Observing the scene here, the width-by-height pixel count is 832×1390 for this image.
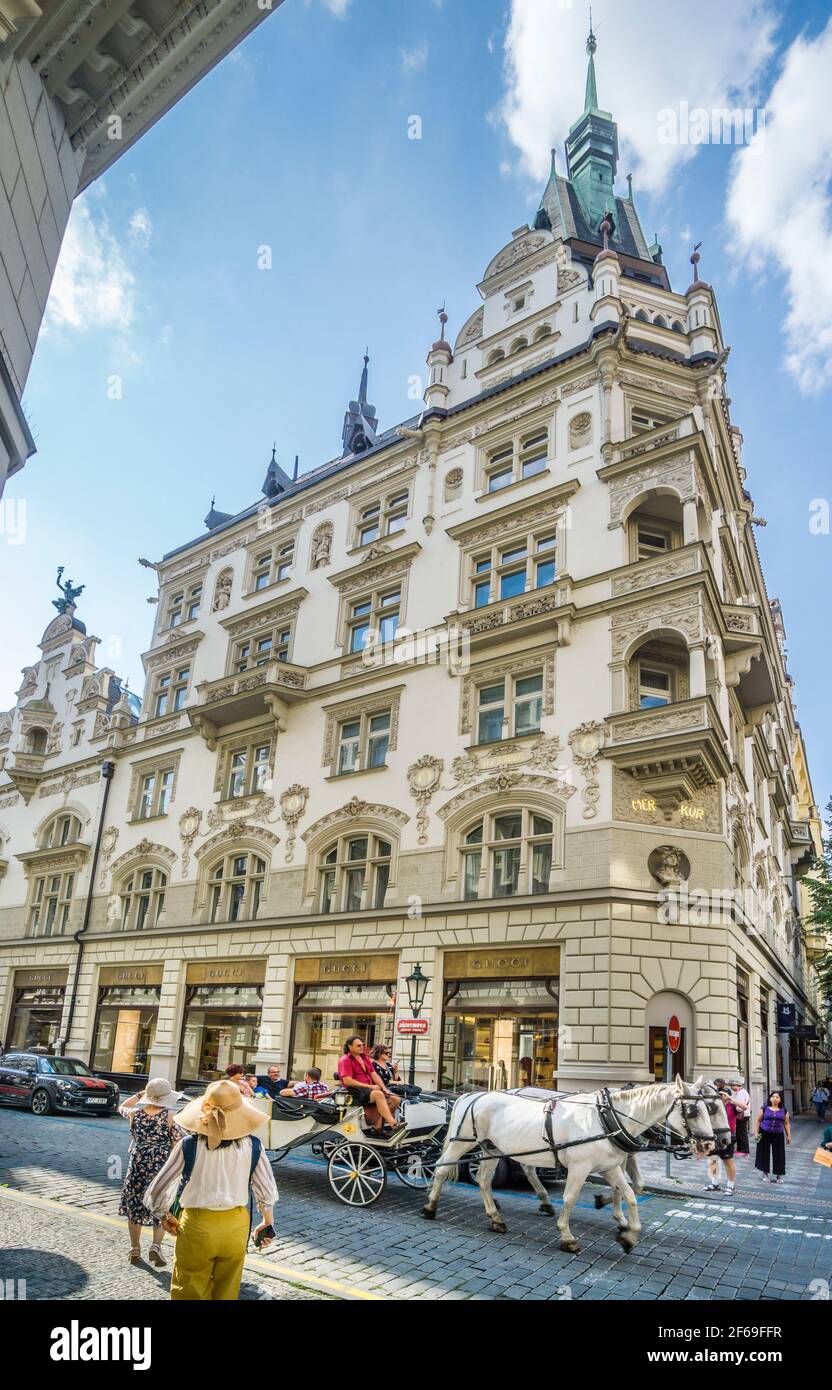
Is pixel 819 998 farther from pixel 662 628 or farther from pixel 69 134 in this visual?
pixel 69 134

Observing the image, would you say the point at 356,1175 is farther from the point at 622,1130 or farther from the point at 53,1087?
the point at 53,1087

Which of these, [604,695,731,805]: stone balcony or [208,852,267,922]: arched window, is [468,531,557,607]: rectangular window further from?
[208,852,267,922]: arched window

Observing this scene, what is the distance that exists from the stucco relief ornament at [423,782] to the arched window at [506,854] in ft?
4.02

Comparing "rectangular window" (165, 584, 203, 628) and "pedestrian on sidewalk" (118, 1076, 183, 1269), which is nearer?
"pedestrian on sidewalk" (118, 1076, 183, 1269)

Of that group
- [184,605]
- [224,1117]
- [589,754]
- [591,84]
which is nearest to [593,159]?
[591,84]

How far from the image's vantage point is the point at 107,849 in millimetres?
33750

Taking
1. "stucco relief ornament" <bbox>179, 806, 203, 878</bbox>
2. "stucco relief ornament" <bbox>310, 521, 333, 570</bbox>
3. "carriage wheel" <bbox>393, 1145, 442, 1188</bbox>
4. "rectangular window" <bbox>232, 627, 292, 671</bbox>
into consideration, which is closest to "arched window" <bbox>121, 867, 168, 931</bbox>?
"stucco relief ornament" <bbox>179, 806, 203, 878</bbox>

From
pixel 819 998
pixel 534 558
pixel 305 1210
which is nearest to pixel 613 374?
pixel 534 558

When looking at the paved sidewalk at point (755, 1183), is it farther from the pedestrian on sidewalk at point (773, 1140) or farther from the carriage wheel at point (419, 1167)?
the carriage wheel at point (419, 1167)

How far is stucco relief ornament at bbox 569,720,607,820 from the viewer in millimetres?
20844

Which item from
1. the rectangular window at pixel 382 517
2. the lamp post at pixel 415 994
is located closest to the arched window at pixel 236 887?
the lamp post at pixel 415 994

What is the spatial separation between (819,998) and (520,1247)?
61.0 meters

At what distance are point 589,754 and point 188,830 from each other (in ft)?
50.6

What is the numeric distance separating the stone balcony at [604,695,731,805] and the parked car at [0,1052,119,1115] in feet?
50.8
